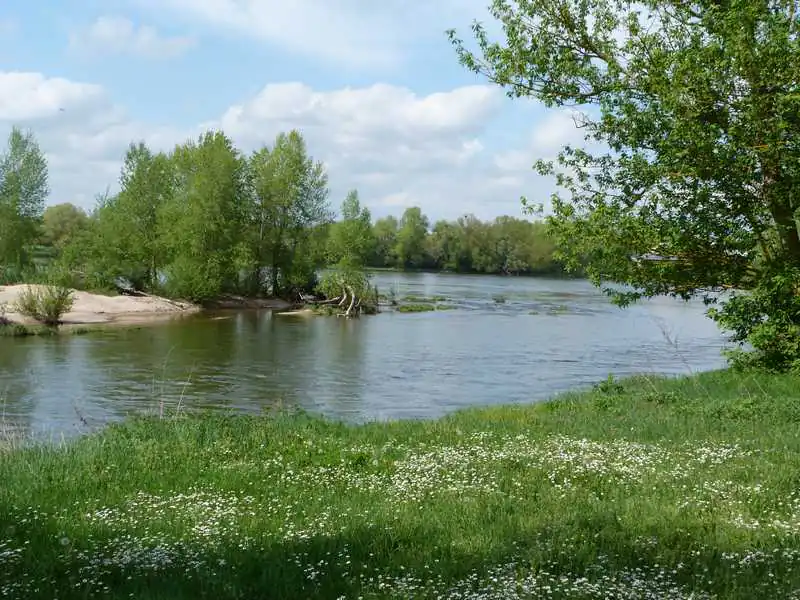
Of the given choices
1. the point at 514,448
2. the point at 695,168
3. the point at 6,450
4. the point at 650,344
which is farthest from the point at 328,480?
the point at 650,344

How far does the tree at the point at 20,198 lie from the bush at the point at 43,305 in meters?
15.9

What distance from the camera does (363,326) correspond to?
48.7 metres

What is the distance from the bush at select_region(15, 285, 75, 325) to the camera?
139 feet

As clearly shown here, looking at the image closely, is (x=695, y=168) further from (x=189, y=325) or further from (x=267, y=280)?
(x=267, y=280)

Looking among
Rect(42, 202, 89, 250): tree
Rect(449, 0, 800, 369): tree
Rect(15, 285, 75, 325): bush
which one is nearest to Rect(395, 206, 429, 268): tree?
Rect(42, 202, 89, 250): tree

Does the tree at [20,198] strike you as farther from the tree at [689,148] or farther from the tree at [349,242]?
the tree at [689,148]

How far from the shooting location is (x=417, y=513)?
24.2 feet

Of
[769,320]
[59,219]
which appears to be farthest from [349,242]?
[59,219]

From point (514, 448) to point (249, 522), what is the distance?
4.42m

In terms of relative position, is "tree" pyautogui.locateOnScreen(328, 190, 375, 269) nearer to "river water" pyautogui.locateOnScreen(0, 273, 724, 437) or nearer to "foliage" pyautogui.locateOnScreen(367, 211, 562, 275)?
"river water" pyautogui.locateOnScreen(0, 273, 724, 437)

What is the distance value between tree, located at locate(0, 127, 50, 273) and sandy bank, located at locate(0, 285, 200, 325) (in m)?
9.62

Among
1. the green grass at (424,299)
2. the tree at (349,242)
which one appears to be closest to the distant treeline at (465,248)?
the green grass at (424,299)

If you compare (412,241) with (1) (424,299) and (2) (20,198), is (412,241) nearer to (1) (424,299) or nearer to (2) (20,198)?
(1) (424,299)

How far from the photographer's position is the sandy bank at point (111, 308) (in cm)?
4559
